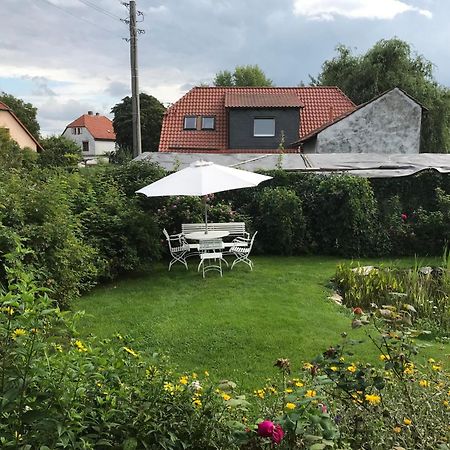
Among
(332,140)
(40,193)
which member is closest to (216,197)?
(40,193)

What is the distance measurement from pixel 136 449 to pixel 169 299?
222 inches

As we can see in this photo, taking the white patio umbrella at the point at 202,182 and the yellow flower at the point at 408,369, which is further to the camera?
the white patio umbrella at the point at 202,182

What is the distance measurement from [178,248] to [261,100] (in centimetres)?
1871

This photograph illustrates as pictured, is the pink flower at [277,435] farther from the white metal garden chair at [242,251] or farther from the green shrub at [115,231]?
the white metal garden chair at [242,251]

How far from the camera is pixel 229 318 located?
664 centimetres

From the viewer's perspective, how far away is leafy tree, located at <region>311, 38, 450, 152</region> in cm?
2845

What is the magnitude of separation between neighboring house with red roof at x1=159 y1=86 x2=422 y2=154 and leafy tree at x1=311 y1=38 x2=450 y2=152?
362 cm

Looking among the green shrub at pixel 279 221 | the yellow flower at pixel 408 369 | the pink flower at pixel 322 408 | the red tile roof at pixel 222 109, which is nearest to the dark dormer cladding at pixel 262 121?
the red tile roof at pixel 222 109

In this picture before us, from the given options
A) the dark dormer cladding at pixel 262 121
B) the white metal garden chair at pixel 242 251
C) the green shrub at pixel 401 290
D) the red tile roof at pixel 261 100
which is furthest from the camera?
the dark dormer cladding at pixel 262 121

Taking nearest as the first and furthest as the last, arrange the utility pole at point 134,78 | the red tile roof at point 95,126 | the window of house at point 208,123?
the utility pole at point 134,78 < the window of house at point 208,123 < the red tile roof at point 95,126

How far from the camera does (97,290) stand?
8445 mm

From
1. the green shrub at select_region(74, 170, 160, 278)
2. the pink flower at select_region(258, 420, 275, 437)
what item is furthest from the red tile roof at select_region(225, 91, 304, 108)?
the pink flower at select_region(258, 420, 275, 437)

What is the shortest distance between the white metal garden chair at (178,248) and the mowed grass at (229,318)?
23 centimetres

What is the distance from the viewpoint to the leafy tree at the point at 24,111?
51.0 m
